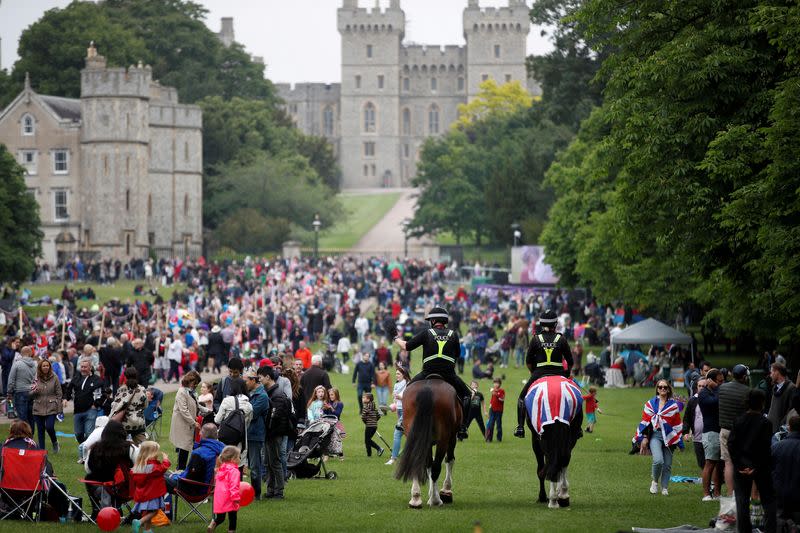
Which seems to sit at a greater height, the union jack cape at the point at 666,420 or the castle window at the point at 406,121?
the castle window at the point at 406,121

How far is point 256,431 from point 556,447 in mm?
3723

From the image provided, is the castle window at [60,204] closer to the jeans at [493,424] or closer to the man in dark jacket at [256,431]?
the jeans at [493,424]

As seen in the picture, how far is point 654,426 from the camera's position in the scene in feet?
61.8

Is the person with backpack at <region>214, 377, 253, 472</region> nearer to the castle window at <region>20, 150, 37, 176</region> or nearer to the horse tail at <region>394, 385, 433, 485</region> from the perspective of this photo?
the horse tail at <region>394, 385, 433, 485</region>

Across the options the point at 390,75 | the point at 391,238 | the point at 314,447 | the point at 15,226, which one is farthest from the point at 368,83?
the point at 314,447

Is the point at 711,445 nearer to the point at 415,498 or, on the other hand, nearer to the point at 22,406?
the point at 415,498

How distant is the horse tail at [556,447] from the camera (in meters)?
A: 16.6

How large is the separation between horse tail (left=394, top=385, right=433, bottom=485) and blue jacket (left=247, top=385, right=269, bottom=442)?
2367mm

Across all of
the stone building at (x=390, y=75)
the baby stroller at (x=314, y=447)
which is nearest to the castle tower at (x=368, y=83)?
the stone building at (x=390, y=75)

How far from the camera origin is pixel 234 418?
1750cm

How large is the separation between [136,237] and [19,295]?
2326cm

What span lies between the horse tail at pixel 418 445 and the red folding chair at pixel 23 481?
3.90 metres

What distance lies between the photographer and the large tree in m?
57.2

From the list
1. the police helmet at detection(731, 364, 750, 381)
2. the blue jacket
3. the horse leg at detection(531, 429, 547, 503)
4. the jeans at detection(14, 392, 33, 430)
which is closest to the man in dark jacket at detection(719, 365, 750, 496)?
the police helmet at detection(731, 364, 750, 381)
